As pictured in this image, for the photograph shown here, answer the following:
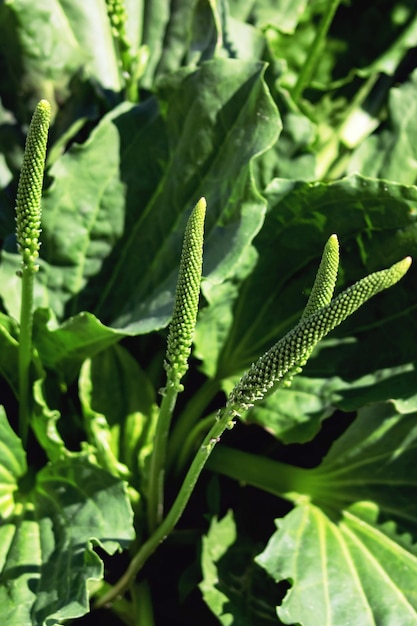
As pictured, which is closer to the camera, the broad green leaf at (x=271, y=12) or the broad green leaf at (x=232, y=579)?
the broad green leaf at (x=232, y=579)

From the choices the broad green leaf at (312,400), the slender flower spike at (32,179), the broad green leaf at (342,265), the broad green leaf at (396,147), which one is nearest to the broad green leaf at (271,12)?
the broad green leaf at (396,147)

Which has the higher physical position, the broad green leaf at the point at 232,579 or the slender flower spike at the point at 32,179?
the slender flower spike at the point at 32,179

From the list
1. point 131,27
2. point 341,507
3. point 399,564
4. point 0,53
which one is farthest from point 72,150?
point 399,564

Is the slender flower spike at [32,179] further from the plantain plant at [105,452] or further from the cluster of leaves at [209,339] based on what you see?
the cluster of leaves at [209,339]

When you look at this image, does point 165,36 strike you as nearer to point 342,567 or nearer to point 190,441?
point 190,441

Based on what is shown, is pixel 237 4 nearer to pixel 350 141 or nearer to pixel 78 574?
pixel 350 141

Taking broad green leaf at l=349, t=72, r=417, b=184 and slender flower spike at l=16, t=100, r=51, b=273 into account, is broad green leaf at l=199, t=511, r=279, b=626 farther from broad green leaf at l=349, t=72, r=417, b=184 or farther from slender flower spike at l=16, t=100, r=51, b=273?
broad green leaf at l=349, t=72, r=417, b=184

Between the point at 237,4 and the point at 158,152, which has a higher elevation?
the point at 237,4
